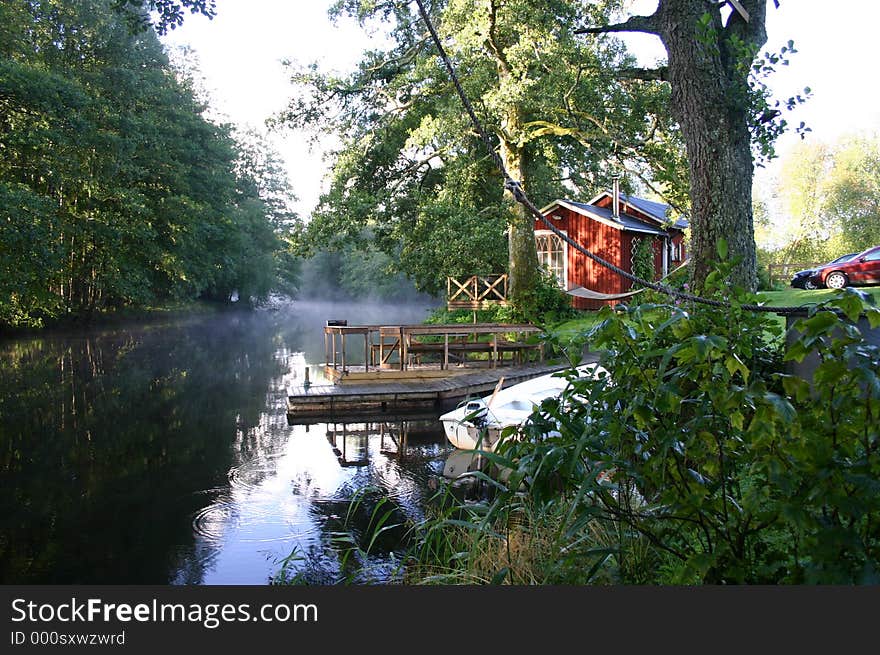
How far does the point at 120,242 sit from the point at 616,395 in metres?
28.4

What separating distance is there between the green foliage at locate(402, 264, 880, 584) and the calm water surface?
11.3ft

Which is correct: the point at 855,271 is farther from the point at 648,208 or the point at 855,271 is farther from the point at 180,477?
the point at 180,477

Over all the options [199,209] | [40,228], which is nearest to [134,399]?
[40,228]

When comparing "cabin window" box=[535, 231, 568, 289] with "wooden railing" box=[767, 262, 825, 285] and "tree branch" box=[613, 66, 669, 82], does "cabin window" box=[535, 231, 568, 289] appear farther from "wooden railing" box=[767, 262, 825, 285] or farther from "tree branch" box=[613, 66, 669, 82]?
"tree branch" box=[613, 66, 669, 82]

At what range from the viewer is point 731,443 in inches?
98.7

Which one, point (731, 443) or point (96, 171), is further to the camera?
point (96, 171)

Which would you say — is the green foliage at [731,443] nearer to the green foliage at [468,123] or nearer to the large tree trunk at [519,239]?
the green foliage at [468,123]

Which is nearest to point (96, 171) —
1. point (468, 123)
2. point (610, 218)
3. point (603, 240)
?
point (468, 123)

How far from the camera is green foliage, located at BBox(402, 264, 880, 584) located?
1.99 meters

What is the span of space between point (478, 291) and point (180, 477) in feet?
50.7

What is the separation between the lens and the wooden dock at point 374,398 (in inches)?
546

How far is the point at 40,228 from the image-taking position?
18469 mm

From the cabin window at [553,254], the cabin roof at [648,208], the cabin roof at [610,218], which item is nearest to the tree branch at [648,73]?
the cabin roof at [610,218]

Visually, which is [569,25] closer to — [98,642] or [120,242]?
[98,642]
